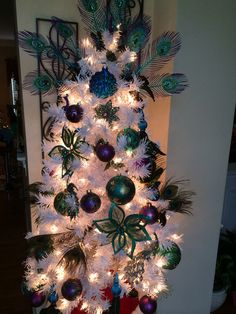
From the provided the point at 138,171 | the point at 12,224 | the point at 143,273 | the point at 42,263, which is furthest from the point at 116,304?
the point at 12,224

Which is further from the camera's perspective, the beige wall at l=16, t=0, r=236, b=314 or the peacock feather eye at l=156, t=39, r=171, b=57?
the beige wall at l=16, t=0, r=236, b=314

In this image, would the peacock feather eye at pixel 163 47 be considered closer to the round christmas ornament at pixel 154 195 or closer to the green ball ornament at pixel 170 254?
the round christmas ornament at pixel 154 195

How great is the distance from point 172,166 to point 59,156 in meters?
0.65

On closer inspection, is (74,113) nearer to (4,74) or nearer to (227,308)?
(227,308)

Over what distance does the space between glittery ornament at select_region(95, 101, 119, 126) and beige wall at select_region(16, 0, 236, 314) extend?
44 cm

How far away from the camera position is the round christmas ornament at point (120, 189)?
2.91 ft

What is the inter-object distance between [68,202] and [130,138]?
12.7 inches

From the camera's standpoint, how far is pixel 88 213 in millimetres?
965

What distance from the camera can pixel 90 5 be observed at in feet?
3.01

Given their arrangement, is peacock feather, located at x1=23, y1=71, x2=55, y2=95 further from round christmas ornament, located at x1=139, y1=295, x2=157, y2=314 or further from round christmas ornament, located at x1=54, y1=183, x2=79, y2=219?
round christmas ornament, located at x1=139, y1=295, x2=157, y2=314

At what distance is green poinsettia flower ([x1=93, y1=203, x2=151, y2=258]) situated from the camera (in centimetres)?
93

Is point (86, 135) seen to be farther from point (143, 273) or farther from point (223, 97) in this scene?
point (223, 97)

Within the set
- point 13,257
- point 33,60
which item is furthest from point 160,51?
point 13,257

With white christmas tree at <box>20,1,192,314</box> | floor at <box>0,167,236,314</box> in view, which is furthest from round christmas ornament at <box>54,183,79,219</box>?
floor at <box>0,167,236,314</box>
